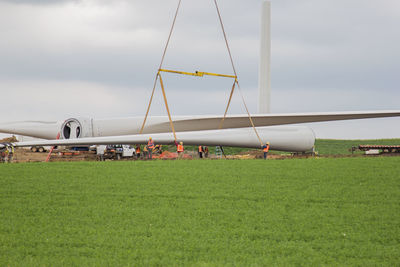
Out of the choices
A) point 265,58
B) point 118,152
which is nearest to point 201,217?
point 118,152

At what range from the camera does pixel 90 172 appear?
1425cm

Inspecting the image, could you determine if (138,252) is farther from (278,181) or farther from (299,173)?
(299,173)

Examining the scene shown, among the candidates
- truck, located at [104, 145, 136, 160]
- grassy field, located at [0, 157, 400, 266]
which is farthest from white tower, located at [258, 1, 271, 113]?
grassy field, located at [0, 157, 400, 266]

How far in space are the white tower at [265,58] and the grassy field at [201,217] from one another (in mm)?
13512

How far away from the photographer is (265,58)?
27.7 m

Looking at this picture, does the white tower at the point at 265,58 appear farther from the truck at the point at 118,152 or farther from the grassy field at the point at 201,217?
the grassy field at the point at 201,217

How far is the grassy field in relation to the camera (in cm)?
685

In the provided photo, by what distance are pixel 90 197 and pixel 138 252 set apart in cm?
412

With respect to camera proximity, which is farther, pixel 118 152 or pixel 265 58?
pixel 265 58

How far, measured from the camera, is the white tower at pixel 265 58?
90.4 feet

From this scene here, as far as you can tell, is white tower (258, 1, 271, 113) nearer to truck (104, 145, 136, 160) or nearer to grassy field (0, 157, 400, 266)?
truck (104, 145, 136, 160)

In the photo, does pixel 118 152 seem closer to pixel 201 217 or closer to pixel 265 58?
pixel 265 58

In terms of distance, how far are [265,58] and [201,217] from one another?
20.4 meters

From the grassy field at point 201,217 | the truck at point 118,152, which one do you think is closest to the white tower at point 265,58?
the truck at point 118,152
